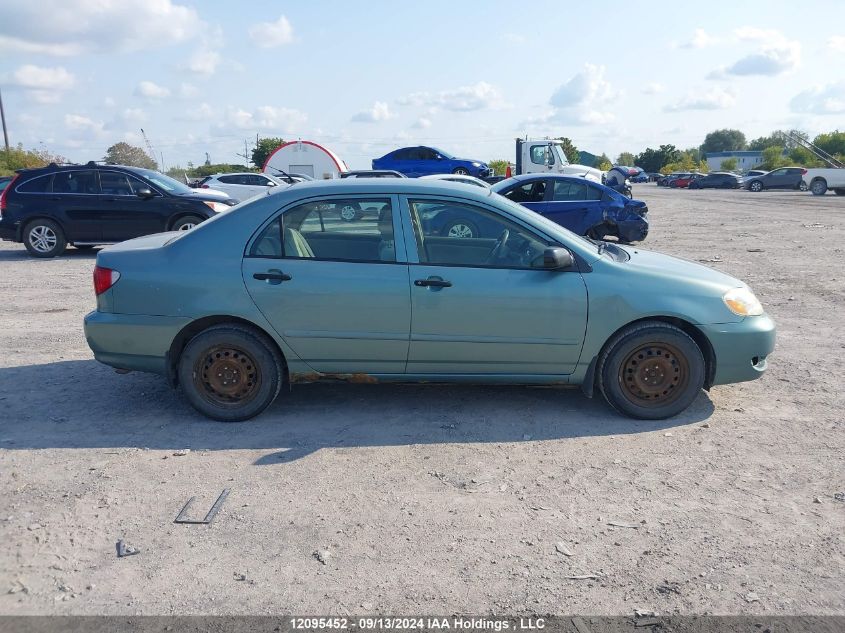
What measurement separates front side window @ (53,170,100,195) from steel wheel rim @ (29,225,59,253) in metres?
0.77

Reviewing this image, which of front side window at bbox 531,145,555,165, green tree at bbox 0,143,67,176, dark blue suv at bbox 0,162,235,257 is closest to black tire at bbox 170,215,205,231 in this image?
dark blue suv at bbox 0,162,235,257

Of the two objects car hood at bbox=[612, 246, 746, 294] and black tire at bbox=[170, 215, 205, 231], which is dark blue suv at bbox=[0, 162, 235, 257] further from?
car hood at bbox=[612, 246, 746, 294]

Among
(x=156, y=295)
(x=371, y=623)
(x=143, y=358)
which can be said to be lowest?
(x=371, y=623)

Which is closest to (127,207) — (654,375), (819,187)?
(654,375)

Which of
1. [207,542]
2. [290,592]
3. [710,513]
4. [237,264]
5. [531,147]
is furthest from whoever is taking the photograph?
[531,147]

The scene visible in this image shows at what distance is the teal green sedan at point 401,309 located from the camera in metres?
4.86

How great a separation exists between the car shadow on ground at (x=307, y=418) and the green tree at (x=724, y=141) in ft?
468

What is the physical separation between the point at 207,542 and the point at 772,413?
3990 mm

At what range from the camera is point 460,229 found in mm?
5078

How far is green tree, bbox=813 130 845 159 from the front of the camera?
6325 centimetres

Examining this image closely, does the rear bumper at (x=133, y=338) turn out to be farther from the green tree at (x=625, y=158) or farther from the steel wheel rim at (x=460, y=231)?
the green tree at (x=625, y=158)

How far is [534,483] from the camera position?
4.12 metres

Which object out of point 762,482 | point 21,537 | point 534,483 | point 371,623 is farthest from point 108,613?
point 762,482

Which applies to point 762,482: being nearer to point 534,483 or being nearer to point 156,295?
point 534,483
